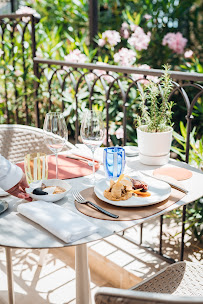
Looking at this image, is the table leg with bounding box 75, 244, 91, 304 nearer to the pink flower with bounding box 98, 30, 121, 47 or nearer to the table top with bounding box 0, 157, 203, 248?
the table top with bounding box 0, 157, 203, 248

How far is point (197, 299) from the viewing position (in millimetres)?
757

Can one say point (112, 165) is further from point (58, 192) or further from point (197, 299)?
point (197, 299)

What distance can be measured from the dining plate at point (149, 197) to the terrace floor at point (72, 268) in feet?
2.94

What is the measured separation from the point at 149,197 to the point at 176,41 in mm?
3473

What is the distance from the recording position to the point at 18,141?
2.30 m

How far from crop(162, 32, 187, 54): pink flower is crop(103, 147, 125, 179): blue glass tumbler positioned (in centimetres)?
326

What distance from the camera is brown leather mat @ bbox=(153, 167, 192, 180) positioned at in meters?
1.55

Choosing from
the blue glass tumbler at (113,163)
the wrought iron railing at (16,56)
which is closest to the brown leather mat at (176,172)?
the blue glass tumbler at (113,163)

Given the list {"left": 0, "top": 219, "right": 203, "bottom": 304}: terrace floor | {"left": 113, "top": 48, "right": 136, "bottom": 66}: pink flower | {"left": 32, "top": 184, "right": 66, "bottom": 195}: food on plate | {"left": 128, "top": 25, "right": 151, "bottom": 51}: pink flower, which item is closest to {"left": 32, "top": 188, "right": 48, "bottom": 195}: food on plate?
{"left": 32, "top": 184, "right": 66, "bottom": 195}: food on plate

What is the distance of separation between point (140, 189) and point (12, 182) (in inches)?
17.8

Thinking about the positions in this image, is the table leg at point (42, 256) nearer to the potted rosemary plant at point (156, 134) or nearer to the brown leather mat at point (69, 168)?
the brown leather mat at point (69, 168)

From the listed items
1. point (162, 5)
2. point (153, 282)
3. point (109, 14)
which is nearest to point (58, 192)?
point (153, 282)

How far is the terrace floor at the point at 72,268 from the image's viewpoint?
2205mm

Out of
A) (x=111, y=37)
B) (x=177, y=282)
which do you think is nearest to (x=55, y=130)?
(x=177, y=282)
